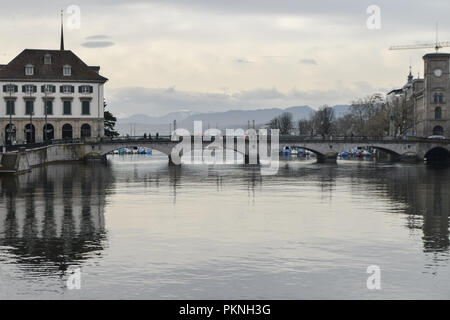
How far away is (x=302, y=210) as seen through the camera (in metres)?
46.4

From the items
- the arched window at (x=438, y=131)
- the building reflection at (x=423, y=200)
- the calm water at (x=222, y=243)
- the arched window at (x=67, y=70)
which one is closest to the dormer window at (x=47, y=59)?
the arched window at (x=67, y=70)

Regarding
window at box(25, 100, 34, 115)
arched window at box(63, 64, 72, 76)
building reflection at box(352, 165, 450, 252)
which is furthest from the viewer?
arched window at box(63, 64, 72, 76)

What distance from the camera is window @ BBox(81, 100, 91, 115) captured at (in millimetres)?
126938

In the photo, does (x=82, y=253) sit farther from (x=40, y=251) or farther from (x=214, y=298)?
(x=214, y=298)

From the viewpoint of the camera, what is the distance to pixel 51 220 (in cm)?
4031

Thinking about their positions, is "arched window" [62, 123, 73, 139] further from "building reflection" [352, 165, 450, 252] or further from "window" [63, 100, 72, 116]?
"building reflection" [352, 165, 450, 252]

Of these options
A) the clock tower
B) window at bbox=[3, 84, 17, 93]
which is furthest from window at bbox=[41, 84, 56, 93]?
the clock tower

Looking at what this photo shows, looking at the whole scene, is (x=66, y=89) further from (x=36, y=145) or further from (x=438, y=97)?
(x=438, y=97)

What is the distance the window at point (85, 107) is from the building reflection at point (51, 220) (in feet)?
185

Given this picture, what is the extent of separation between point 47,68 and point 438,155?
68.4 meters

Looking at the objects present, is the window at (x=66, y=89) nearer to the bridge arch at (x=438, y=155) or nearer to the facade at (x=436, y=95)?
the bridge arch at (x=438, y=155)

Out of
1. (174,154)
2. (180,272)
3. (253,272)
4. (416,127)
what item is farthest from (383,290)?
(416,127)

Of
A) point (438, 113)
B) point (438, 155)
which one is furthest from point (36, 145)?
point (438, 113)

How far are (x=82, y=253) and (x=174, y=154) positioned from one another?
328ft
